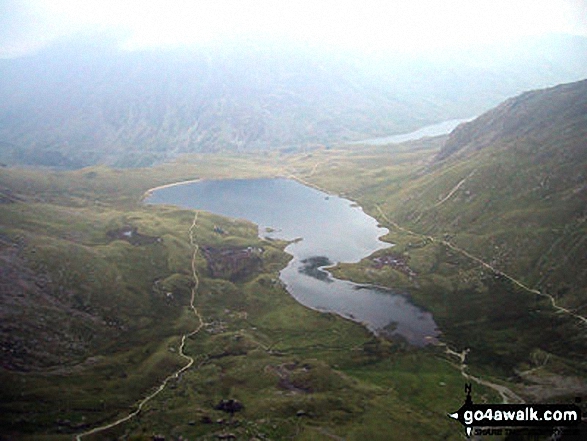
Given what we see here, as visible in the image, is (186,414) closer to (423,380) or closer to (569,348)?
(423,380)

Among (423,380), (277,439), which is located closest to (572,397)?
(423,380)

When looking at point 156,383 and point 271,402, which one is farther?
point 156,383

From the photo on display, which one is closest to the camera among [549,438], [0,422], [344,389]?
[549,438]

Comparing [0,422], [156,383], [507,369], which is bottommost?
[507,369]

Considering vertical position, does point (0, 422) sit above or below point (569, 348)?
above

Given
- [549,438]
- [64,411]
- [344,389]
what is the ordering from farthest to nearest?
[344,389], [64,411], [549,438]

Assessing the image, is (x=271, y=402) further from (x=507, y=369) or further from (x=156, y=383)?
(x=507, y=369)

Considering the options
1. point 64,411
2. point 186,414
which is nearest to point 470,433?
point 186,414
